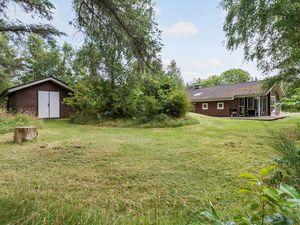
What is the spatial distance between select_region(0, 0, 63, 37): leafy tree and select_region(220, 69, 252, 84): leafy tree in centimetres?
4674

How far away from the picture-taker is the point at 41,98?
15.4m

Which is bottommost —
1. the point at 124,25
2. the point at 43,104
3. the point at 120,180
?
the point at 120,180

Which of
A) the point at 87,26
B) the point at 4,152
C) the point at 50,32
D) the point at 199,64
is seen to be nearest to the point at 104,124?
the point at 4,152

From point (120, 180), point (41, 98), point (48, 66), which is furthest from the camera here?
point (48, 66)

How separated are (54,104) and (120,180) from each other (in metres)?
13.6

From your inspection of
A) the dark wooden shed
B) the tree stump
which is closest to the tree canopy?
the dark wooden shed

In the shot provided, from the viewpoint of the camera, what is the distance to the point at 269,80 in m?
9.85

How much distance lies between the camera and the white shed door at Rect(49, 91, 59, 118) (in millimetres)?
15844

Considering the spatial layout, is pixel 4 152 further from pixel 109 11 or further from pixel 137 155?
pixel 109 11

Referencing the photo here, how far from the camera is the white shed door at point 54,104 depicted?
1584cm

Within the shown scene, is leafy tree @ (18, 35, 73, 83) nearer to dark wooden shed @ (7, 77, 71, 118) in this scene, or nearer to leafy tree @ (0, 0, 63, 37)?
dark wooden shed @ (7, 77, 71, 118)

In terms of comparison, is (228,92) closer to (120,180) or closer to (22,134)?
(22,134)

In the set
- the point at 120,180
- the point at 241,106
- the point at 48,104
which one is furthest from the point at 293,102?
the point at 241,106

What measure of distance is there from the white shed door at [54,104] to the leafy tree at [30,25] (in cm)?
1229
